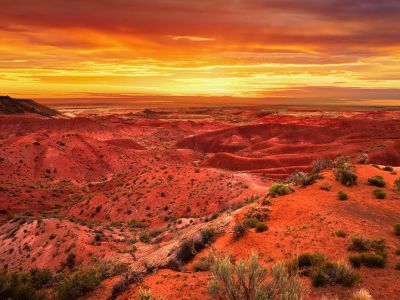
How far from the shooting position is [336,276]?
993 centimetres

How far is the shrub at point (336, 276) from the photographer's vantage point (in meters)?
9.86

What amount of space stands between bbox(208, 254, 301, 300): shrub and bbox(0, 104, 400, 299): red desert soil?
2.43m

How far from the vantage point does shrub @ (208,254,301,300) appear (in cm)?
752

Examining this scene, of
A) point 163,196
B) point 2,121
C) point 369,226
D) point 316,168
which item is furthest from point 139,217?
point 2,121

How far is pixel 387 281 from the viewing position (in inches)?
396

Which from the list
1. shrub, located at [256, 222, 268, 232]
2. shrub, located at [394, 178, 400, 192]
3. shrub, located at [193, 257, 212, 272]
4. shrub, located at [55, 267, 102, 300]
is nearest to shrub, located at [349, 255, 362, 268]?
shrub, located at [256, 222, 268, 232]

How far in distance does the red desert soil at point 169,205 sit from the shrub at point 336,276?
0.98ft

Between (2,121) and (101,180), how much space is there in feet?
167

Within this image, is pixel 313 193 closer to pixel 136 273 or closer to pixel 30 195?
pixel 136 273

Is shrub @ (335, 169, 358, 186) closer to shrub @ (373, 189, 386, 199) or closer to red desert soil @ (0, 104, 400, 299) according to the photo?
red desert soil @ (0, 104, 400, 299)

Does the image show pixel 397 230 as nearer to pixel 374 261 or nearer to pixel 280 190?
pixel 374 261

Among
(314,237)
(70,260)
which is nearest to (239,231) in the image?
(314,237)

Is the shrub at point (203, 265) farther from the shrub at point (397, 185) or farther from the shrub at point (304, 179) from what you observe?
the shrub at point (397, 185)

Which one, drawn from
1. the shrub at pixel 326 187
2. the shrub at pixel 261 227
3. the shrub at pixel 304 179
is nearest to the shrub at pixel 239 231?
the shrub at pixel 261 227
